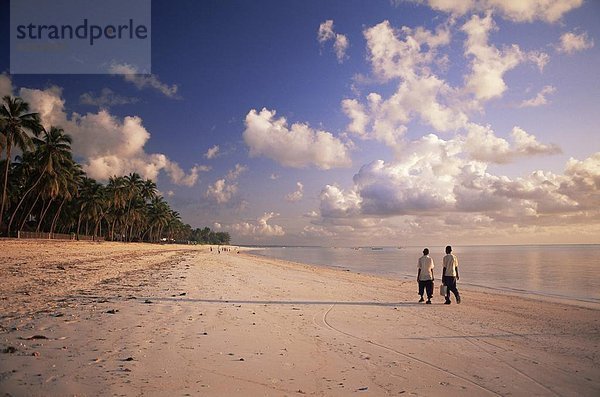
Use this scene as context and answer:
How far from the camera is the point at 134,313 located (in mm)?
8227

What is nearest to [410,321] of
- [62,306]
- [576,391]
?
[576,391]

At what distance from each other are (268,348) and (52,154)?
54.3 metres

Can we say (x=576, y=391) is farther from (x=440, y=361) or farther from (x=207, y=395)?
(x=207, y=395)

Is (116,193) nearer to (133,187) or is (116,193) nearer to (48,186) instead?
(133,187)

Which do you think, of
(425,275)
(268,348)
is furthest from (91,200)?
(268,348)

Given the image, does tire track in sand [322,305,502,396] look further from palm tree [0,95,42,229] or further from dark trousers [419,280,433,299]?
palm tree [0,95,42,229]

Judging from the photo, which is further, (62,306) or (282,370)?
(62,306)

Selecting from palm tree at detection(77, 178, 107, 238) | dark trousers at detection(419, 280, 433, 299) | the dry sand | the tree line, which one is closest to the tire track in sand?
the dry sand

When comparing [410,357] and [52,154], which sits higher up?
[52,154]

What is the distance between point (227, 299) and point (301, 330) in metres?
4.29

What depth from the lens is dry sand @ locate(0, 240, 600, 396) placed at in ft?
15.1

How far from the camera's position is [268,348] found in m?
6.25

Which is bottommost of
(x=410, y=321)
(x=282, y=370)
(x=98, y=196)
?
(x=410, y=321)

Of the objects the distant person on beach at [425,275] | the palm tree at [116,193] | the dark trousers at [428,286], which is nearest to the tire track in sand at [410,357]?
the dark trousers at [428,286]
